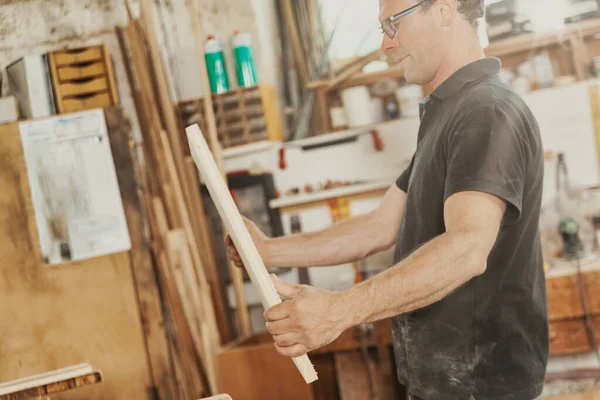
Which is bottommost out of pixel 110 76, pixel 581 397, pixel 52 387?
pixel 581 397

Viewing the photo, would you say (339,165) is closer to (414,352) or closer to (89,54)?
(89,54)

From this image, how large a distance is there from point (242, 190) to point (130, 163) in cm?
67

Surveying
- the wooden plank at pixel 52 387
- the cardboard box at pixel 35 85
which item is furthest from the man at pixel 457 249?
→ the cardboard box at pixel 35 85

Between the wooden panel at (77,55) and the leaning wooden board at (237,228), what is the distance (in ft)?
8.00

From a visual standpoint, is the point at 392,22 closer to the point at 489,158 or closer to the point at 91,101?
the point at 489,158

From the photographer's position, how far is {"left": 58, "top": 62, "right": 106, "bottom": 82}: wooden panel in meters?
3.52

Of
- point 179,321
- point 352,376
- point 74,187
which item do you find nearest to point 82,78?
point 74,187

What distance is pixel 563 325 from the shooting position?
3.05 meters

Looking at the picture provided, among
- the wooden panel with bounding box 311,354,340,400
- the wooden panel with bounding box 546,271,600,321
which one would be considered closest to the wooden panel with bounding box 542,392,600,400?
the wooden panel with bounding box 546,271,600,321

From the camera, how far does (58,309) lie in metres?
3.46

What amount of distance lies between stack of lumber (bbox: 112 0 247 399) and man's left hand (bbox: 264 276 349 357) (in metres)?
2.34

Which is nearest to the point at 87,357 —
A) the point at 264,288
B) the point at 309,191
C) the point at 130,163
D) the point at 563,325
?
the point at 130,163

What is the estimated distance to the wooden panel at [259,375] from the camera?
337 centimetres

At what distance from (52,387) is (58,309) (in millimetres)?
1463
